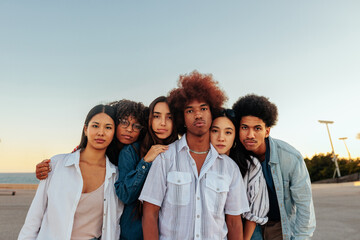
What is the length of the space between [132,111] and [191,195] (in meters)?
1.51

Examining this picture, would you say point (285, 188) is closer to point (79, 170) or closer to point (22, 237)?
point (79, 170)

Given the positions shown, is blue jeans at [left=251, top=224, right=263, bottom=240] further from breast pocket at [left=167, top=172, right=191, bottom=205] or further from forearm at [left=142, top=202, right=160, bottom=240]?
forearm at [left=142, top=202, right=160, bottom=240]

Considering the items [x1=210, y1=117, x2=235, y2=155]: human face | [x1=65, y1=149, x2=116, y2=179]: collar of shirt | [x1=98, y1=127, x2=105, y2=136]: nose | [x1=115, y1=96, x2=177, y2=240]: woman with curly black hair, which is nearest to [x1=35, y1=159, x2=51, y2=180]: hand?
[x1=65, y1=149, x2=116, y2=179]: collar of shirt

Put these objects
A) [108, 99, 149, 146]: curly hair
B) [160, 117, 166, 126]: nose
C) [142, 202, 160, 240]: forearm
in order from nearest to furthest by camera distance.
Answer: [142, 202, 160, 240]: forearm → [160, 117, 166, 126]: nose → [108, 99, 149, 146]: curly hair

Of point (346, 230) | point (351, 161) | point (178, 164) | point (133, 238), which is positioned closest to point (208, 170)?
point (178, 164)

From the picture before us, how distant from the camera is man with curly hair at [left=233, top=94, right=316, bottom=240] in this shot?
4089mm

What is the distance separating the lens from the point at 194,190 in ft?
10.6

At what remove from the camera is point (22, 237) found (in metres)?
3.35

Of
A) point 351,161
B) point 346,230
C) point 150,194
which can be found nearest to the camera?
point 150,194

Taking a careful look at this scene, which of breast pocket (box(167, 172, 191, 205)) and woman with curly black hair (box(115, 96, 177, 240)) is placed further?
woman with curly black hair (box(115, 96, 177, 240))

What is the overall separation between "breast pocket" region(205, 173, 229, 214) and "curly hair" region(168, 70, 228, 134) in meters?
0.91

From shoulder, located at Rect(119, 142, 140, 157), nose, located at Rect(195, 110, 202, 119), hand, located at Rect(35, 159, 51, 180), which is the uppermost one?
nose, located at Rect(195, 110, 202, 119)

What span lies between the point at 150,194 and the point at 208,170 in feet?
2.43

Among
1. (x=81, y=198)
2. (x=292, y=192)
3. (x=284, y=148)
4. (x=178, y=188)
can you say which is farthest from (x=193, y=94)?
(x=292, y=192)
